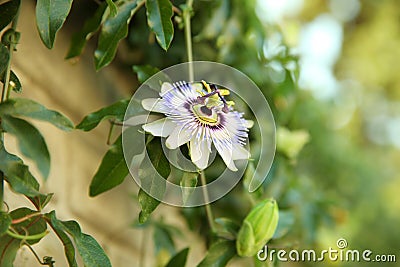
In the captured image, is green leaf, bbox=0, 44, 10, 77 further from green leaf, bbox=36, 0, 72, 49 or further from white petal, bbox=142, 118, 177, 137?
white petal, bbox=142, 118, 177, 137

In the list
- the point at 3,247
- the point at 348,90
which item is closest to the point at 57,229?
the point at 3,247

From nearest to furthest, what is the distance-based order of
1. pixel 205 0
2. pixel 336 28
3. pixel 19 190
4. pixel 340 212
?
pixel 19 190 < pixel 205 0 < pixel 340 212 < pixel 336 28

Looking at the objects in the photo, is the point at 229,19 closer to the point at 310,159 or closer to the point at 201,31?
the point at 201,31

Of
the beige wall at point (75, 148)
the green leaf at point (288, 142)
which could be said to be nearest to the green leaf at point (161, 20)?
the beige wall at point (75, 148)

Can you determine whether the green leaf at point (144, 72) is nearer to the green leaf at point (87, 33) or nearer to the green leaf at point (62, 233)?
the green leaf at point (87, 33)

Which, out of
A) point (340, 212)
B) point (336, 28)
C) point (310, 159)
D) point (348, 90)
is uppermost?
point (336, 28)

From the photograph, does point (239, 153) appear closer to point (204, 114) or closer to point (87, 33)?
point (204, 114)
